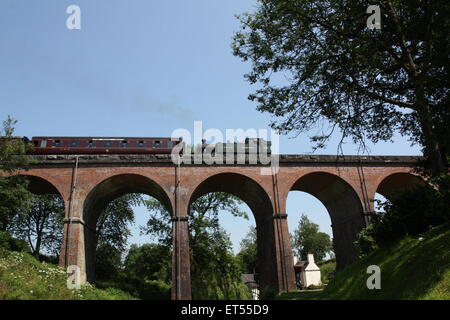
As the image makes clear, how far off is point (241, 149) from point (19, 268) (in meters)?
15.0

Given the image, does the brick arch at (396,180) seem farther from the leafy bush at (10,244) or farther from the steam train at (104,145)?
the leafy bush at (10,244)

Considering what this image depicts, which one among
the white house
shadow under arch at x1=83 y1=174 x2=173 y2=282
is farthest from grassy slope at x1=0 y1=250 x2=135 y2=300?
the white house

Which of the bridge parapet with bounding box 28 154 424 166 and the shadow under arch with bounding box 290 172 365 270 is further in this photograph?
the shadow under arch with bounding box 290 172 365 270

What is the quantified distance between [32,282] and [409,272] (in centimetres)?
1481

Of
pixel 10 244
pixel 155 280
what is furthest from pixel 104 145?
pixel 155 280

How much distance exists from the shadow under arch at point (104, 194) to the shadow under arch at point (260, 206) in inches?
113

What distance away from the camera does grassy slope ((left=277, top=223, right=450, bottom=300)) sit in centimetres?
672

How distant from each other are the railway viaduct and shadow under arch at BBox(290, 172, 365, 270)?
0.24ft

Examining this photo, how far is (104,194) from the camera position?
23.5 m

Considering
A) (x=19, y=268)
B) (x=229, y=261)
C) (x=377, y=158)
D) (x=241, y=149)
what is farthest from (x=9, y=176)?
(x=377, y=158)

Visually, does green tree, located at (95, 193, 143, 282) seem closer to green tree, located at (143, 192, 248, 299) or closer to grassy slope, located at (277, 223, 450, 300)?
green tree, located at (143, 192, 248, 299)

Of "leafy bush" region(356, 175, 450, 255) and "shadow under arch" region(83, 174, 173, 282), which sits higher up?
"shadow under arch" region(83, 174, 173, 282)

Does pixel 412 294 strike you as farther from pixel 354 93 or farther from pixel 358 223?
pixel 358 223
